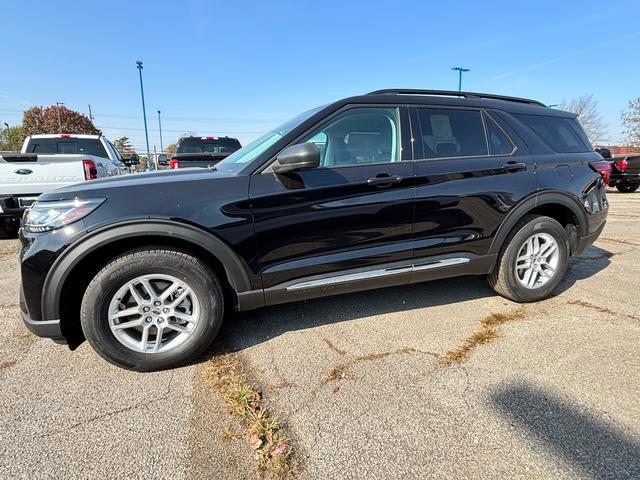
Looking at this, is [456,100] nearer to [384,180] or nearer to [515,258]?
[384,180]

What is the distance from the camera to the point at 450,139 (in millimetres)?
3125

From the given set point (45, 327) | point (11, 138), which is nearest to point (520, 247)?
point (45, 327)

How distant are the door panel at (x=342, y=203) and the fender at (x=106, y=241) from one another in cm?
38

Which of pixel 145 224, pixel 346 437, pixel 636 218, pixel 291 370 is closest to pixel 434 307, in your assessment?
pixel 291 370

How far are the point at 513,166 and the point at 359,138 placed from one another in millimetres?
1419

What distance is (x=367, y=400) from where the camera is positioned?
2123mm

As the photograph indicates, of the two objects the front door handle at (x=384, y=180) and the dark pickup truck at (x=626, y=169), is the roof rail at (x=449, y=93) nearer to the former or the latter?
the front door handle at (x=384, y=180)

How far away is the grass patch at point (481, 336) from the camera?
8.33ft

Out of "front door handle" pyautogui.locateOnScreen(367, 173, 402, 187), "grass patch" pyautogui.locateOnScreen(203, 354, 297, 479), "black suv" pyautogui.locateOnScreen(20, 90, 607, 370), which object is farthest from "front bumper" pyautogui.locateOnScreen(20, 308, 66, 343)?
"front door handle" pyautogui.locateOnScreen(367, 173, 402, 187)

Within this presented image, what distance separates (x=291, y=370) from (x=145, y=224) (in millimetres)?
1331

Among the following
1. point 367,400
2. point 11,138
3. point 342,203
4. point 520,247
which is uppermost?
point 11,138

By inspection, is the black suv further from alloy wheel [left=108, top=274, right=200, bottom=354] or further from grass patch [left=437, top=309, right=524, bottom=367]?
grass patch [left=437, top=309, right=524, bottom=367]

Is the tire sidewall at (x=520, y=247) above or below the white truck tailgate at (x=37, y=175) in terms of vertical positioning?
below

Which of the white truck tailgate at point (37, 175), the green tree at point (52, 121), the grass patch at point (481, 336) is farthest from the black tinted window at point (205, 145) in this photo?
the green tree at point (52, 121)
